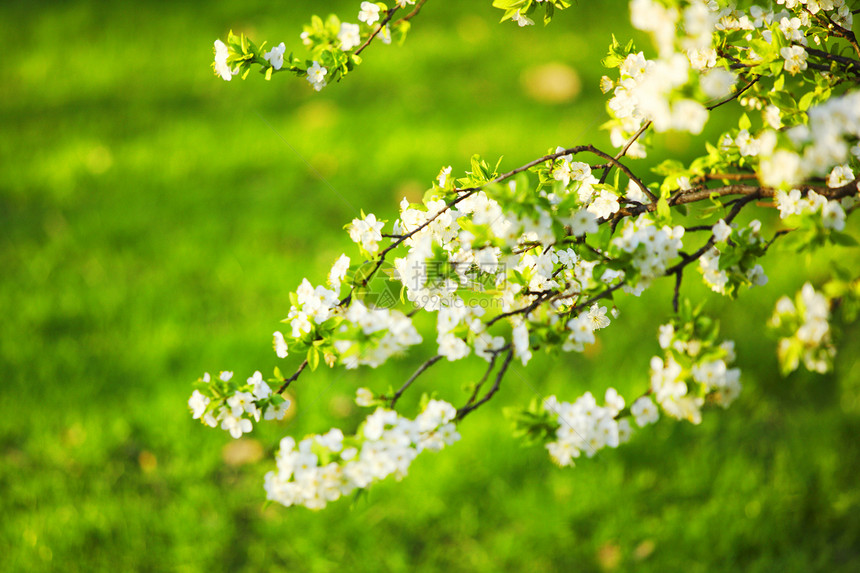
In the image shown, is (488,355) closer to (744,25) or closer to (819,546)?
(744,25)

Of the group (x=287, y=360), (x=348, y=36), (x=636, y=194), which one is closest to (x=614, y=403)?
(x=636, y=194)

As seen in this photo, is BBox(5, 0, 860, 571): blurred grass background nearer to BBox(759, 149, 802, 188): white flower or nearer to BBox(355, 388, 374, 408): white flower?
BBox(355, 388, 374, 408): white flower

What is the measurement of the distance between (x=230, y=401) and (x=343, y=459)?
14.3 inches

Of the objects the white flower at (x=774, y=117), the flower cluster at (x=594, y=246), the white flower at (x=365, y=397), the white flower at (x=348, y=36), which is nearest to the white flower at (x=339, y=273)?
the flower cluster at (x=594, y=246)

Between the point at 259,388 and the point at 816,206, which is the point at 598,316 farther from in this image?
the point at 259,388

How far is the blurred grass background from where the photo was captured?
2.42 metres

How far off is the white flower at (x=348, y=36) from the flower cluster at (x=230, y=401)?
79cm

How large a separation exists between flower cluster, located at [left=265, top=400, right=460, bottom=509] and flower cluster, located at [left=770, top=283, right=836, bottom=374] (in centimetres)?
77

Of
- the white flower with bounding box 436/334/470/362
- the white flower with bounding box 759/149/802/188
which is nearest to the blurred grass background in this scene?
the white flower with bounding box 436/334/470/362

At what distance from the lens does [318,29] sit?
55.9 inches

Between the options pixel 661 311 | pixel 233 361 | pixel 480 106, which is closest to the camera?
pixel 233 361

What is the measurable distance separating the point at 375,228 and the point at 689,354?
2.43 feet

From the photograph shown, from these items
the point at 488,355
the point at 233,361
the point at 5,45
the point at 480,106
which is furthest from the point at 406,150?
the point at 5,45

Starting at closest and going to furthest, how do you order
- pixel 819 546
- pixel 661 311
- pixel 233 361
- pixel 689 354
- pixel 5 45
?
pixel 689 354
pixel 819 546
pixel 233 361
pixel 661 311
pixel 5 45
